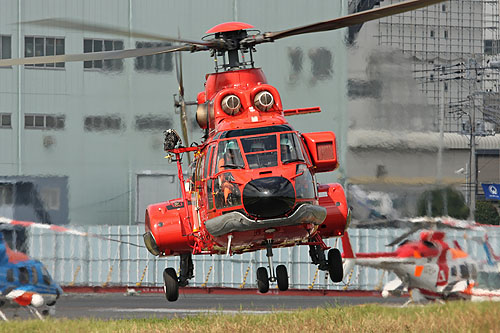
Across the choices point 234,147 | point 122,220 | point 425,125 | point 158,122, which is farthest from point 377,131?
point 234,147

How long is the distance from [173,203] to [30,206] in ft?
67.4

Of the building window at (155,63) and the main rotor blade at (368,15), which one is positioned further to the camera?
the building window at (155,63)

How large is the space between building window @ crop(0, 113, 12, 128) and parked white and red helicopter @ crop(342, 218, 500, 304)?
16.0m

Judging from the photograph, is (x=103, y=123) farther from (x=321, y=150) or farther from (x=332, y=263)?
(x=321, y=150)

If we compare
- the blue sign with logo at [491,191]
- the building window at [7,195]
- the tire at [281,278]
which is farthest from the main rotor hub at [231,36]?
the blue sign with logo at [491,191]

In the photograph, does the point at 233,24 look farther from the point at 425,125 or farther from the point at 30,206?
the point at 30,206

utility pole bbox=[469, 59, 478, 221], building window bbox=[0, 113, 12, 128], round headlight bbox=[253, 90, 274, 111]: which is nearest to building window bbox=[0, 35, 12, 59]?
building window bbox=[0, 113, 12, 128]

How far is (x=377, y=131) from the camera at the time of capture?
3694 centimetres

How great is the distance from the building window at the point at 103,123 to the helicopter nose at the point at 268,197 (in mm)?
22869

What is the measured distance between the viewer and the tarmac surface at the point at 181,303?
3800cm

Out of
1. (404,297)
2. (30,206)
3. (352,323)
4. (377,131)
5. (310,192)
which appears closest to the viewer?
(310,192)

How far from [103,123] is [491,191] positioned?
24.2 meters

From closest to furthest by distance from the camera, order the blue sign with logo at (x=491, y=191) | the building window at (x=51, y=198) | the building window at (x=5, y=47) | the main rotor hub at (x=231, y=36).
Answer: the main rotor hub at (x=231, y=36) < the building window at (x=51, y=198) < the building window at (x=5, y=47) < the blue sign with logo at (x=491, y=191)

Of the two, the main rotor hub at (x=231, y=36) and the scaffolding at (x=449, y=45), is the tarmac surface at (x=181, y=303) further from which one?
the main rotor hub at (x=231, y=36)
